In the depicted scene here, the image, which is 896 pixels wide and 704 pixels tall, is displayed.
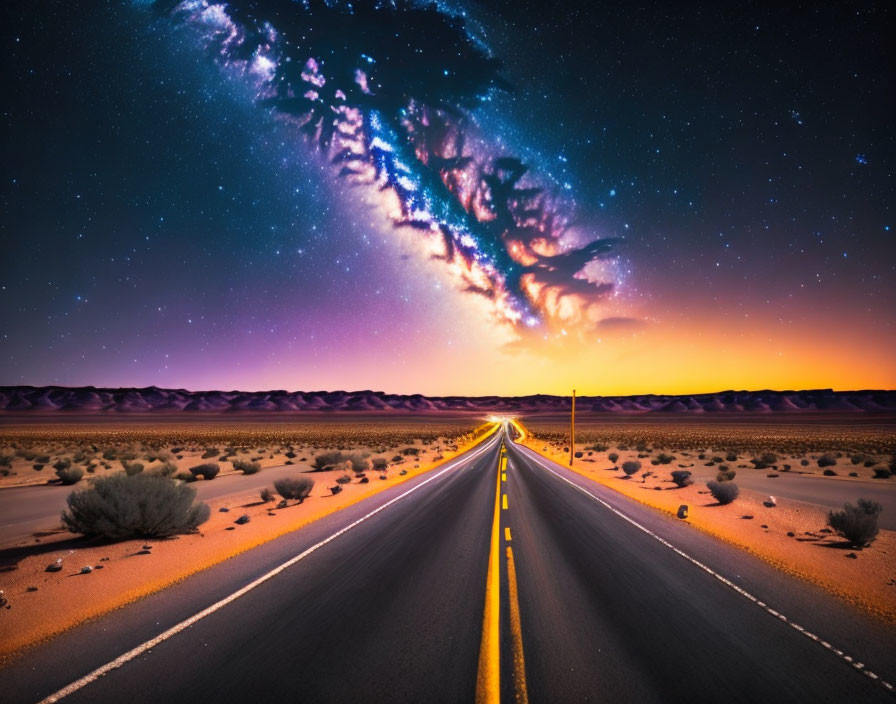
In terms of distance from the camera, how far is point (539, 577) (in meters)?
6.39

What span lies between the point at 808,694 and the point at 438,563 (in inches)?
191

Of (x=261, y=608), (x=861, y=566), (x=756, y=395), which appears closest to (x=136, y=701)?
(x=261, y=608)

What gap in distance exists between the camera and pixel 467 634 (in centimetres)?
Answer: 458

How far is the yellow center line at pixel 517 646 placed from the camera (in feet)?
11.6

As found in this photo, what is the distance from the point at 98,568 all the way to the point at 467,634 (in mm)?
6994

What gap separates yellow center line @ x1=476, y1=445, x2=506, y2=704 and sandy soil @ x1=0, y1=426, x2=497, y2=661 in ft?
16.3

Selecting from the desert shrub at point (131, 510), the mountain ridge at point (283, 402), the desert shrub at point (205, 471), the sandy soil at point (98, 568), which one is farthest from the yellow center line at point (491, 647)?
the mountain ridge at point (283, 402)

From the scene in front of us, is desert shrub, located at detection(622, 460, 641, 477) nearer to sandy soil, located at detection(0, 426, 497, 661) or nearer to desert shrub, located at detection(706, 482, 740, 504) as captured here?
desert shrub, located at detection(706, 482, 740, 504)

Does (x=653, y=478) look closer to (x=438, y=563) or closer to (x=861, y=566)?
(x=861, y=566)

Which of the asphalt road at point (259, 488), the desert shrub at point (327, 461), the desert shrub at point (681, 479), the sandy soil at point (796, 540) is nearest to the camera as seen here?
the sandy soil at point (796, 540)

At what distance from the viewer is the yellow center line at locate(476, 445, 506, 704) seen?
3.52 m

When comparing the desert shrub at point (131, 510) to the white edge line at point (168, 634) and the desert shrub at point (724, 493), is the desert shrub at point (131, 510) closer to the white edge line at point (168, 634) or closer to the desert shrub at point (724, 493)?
the white edge line at point (168, 634)

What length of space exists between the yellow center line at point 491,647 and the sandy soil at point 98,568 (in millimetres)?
4979

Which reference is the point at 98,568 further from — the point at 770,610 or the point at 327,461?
the point at 327,461
